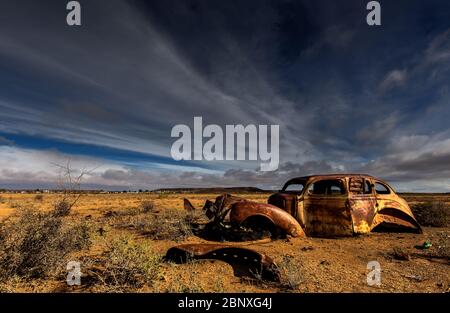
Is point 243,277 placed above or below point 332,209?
below

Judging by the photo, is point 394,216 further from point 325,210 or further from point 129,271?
point 129,271

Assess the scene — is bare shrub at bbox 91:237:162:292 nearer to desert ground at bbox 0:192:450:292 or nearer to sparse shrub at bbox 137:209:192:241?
desert ground at bbox 0:192:450:292

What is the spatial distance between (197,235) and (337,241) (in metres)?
3.92

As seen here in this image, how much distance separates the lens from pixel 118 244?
5492 millimetres

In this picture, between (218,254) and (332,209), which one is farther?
(332,209)

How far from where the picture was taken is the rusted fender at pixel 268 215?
7.64 m

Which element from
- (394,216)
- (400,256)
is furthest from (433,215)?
(400,256)

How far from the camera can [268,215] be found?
7.73 meters

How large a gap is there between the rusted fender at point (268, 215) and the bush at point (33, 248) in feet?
12.6

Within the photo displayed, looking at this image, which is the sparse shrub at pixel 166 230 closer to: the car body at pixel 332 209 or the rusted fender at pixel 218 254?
the car body at pixel 332 209

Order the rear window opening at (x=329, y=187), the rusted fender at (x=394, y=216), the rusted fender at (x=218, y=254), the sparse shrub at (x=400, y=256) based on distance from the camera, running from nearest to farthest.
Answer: the rusted fender at (x=218, y=254), the sparse shrub at (x=400, y=256), the rear window opening at (x=329, y=187), the rusted fender at (x=394, y=216)

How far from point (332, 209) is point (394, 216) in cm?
210

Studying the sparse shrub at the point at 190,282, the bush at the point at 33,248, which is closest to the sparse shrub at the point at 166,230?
the sparse shrub at the point at 190,282
